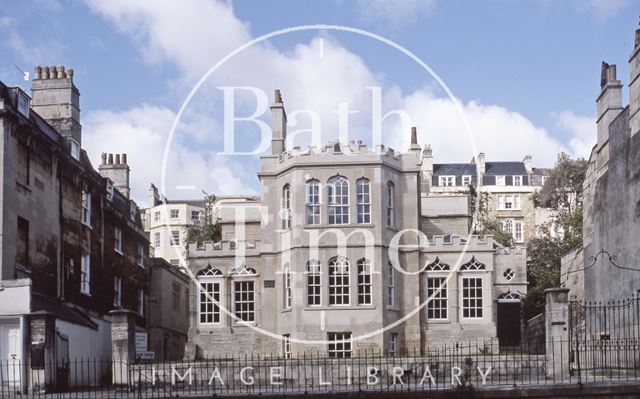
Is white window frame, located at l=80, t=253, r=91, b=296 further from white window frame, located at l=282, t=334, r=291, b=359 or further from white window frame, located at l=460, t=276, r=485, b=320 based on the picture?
white window frame, located at l=460, t=276, r=485, b=320

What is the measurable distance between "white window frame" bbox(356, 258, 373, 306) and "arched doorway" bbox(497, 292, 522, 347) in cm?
661

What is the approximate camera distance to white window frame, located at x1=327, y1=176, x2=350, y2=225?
38719 millimetres

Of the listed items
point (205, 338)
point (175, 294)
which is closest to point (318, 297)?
point (205, 338)

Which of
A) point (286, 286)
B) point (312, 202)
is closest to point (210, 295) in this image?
point (286, 286)

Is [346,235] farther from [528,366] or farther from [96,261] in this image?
[528,366]

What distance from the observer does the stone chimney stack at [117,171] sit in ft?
153

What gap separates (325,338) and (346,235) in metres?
4.34

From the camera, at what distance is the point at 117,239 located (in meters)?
40.9

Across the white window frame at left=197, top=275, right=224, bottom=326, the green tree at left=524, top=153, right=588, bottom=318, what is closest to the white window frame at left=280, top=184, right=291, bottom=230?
the white window frame at left=197, top=275, right=224, bottom=326

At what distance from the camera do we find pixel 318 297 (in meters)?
38.1

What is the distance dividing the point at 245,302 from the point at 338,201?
20.6 feet

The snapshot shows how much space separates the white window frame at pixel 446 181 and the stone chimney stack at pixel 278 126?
60004 millimetres

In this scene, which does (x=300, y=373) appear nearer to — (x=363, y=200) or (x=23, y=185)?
(x=23, y=185)

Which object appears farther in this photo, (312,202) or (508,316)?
(508,316)
